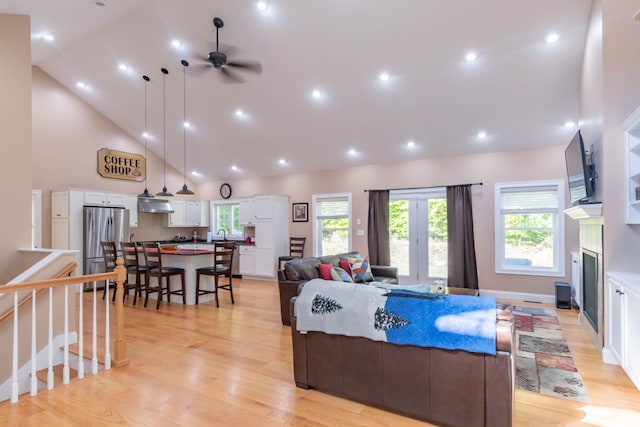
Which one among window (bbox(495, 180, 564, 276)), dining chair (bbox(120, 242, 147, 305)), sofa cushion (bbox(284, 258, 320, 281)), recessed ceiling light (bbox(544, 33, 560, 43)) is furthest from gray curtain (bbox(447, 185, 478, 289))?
dining chair (bbox(120, 242, 147, 305))

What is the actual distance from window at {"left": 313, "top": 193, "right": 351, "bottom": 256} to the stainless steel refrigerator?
4.22m

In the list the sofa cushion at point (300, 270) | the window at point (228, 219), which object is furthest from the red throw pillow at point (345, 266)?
the window at point (228, 219)

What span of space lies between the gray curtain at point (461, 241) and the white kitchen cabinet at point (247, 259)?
447 cm

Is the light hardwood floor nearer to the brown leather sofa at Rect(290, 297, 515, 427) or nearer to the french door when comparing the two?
the brown leather sofa at Rect(290, 297, 515, 427)

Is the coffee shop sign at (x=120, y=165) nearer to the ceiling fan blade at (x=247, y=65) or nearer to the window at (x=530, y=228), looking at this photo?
the ceiling fan blade at (x=247, y=65)

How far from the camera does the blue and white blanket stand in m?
2.09

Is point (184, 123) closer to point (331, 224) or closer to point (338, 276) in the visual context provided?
point (331, 224)

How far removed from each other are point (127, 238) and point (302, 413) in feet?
21.5

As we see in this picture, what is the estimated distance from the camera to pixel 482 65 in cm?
448

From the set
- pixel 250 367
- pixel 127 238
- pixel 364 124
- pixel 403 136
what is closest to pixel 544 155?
pixel 403 136

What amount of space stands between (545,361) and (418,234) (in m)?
3.68

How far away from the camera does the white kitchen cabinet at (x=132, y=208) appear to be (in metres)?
7.78

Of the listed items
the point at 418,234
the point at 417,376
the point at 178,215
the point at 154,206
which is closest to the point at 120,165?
the point at 154,206

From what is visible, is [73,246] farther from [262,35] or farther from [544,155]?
[544,155]
